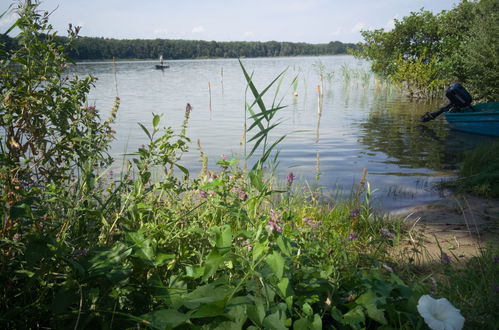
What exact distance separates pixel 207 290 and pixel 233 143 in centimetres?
1038

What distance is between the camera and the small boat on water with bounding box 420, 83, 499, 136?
1146cm

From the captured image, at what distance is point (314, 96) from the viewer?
25.0 m

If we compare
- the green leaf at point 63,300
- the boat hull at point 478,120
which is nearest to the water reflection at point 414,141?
the boat hull at point 478,120

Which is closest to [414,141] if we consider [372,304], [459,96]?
[459,96]

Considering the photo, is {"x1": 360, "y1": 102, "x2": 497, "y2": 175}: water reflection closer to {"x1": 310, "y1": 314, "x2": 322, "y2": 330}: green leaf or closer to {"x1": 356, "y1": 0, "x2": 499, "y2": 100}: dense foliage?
{"x1": 356, "y1": 0, "x2": 499, "y2": 100}: dense foliage

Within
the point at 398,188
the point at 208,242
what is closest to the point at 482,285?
the point at 208,242

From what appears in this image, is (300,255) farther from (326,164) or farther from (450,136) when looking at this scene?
(450,136)

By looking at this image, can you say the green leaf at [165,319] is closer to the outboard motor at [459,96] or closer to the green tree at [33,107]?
the green tree at [33,107]

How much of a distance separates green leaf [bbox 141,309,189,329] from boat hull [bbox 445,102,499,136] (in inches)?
479

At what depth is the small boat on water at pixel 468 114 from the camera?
11.5 metres

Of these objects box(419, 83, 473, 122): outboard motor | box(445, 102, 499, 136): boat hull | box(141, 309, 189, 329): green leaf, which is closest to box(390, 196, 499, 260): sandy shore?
box(141, 309, 189, 329): green leaf

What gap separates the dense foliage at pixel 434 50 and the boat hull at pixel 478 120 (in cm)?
396

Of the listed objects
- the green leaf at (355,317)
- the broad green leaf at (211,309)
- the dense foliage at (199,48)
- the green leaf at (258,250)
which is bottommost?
the green leaf at (355,317)

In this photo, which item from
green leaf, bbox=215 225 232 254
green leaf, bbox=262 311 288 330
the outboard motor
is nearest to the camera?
green leaf, bbox=262 311 288 330
